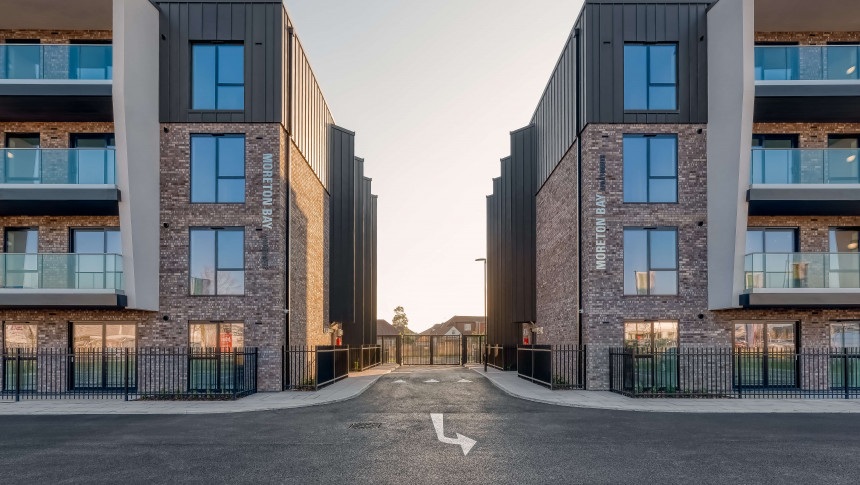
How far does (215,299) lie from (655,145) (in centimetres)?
1458

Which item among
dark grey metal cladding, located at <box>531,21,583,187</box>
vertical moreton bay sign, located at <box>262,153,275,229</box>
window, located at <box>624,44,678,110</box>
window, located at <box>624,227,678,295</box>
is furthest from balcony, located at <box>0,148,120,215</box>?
window, located at <box>624,44,678,110</box>

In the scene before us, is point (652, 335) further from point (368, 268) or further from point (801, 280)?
point (368, 268)

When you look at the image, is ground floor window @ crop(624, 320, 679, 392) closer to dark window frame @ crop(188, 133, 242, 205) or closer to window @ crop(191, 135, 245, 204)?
dark window frame @ crop(188, 133, 242, 205)

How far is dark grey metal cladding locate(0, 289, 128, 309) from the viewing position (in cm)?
1695

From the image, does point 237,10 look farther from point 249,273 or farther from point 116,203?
point 249,273

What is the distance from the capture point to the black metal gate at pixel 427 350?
123 feet

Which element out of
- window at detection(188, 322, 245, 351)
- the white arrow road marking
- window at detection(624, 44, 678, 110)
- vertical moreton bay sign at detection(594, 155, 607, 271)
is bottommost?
the white arrow road marking

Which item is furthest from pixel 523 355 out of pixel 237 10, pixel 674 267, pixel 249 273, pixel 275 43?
pixel 237 10

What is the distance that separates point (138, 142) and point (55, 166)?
255 cm

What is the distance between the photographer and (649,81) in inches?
746

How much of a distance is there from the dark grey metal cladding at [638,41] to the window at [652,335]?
6356 millimetres

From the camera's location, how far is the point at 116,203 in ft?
57.7

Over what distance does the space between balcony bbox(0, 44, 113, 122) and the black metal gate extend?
23441 mm

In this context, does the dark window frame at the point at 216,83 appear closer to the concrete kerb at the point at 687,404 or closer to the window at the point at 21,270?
the window at the point at 21,270
